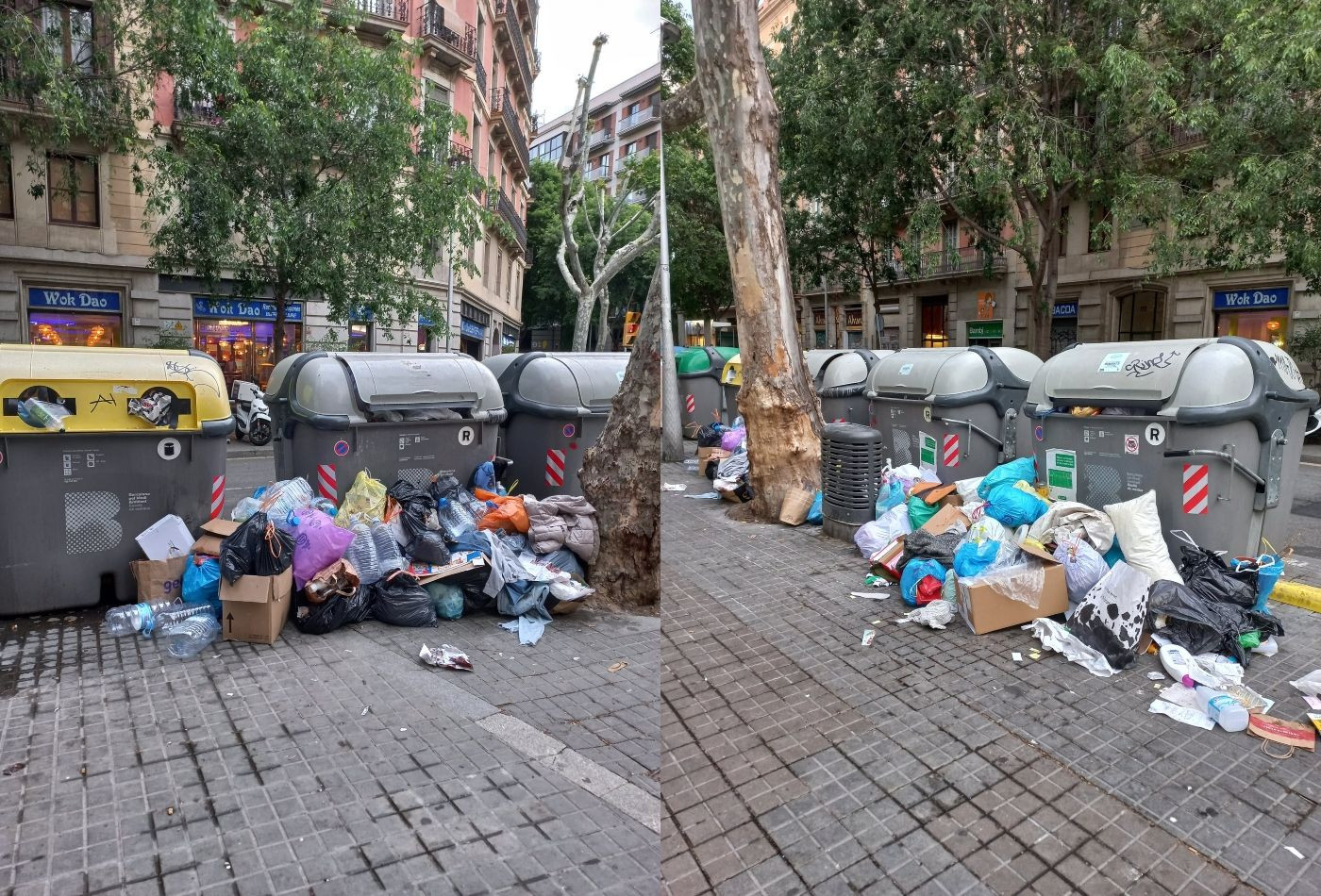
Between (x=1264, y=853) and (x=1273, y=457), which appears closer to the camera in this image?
(x=1264, y=853)

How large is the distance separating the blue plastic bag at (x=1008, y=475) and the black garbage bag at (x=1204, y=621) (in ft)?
4.20

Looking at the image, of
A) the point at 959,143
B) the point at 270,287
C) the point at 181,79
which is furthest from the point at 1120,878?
the point at 959,143

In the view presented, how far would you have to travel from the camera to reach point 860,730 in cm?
284

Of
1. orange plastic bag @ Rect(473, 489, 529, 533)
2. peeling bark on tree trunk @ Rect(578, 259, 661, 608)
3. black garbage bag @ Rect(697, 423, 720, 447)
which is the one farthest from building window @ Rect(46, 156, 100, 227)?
black garbage bag @ Rect(697, 423, 720, 447)

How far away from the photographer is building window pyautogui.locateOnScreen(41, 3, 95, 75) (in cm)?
388

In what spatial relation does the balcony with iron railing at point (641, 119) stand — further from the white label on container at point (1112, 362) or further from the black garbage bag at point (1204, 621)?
the white label on container at point (1112, 362)

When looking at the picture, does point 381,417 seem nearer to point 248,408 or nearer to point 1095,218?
point 248,408

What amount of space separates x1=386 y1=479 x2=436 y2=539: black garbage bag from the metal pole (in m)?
3.60

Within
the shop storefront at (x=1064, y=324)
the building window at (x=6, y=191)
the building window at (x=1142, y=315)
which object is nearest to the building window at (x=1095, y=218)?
the building window at (x=1142, y=315)

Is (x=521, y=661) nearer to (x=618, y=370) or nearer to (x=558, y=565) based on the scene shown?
(x=558, y=565)

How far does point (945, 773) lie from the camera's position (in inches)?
101

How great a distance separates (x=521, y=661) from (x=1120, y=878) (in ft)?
7.52

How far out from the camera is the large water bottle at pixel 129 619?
12.6 feet

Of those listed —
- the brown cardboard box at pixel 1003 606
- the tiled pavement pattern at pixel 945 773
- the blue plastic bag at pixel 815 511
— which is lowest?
the tiled pavement pattern at pixel 945 773
